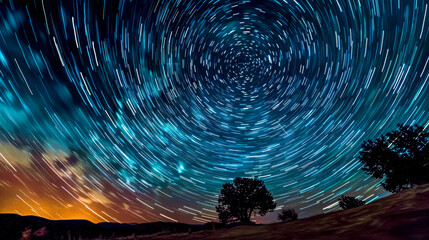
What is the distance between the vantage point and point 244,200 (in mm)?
34812

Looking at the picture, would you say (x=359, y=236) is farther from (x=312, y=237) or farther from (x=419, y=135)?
(x=419, y=135)

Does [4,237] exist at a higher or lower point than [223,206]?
lower

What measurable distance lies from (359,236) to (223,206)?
36755mm

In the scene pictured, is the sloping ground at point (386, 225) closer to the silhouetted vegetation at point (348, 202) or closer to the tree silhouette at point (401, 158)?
the tree silhouette at point (401, 158)

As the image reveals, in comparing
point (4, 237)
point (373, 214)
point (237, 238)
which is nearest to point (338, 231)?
point (373, 214)

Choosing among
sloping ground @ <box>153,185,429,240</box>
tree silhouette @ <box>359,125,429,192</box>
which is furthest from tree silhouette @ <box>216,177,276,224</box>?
sloping ground @ <box>153,185,429,240</box>

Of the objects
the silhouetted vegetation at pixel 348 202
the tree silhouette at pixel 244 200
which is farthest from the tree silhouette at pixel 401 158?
the silhouetted vegetation at pixel 348 202

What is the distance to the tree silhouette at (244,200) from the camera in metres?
34.8

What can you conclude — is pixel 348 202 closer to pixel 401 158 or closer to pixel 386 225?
pixel 401 158

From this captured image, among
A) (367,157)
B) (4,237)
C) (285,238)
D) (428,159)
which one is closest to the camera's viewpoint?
(285,238)

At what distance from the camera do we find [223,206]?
36156mm

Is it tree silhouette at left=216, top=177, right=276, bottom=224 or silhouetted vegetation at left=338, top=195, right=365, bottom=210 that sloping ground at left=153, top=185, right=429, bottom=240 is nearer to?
tree silhouette at left=216, top=177, right=276, bottom=224

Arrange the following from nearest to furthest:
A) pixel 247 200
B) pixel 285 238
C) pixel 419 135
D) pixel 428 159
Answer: pixel 285 238, pixel 428 159, pixel 419 135, pixel 247 200

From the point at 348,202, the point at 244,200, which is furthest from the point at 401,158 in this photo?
the point at 348,202
